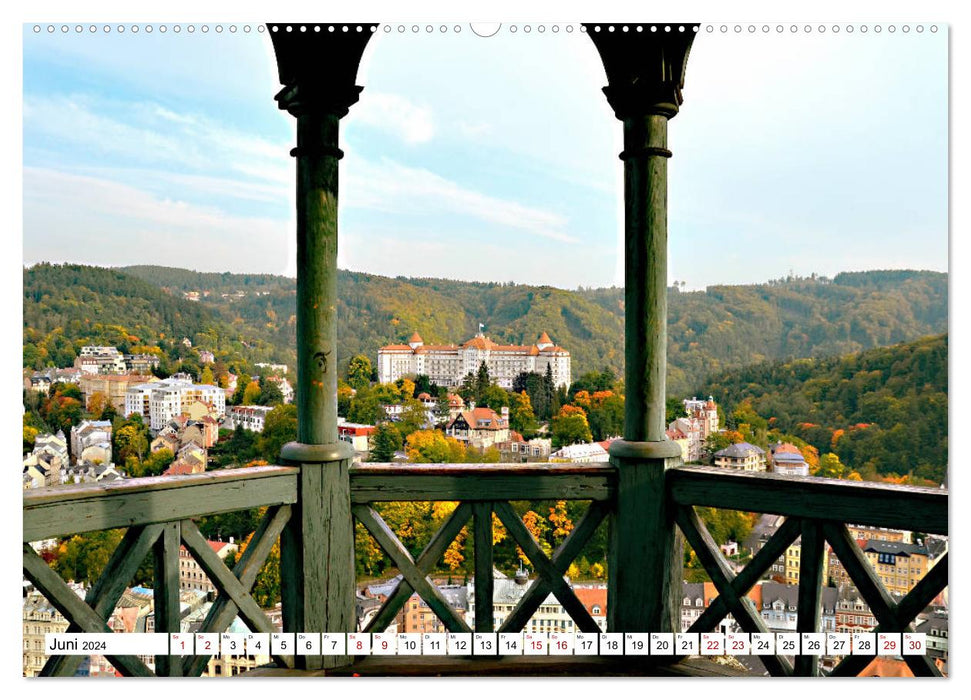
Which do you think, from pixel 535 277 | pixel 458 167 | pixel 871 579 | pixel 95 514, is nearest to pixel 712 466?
pixel 871 579

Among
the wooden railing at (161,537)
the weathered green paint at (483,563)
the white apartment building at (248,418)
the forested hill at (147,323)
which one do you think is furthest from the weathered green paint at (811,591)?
the white apartment building at (248,418)

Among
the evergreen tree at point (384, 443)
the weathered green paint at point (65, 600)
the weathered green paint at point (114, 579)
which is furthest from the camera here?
the evergreen tree at point (384, 443)

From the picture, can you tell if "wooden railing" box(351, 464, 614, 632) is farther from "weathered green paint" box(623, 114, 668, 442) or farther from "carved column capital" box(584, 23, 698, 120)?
"carved column capital" box(584, 23, 698, 120)

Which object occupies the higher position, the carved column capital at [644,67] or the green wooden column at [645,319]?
the carved column capital at [644,67]

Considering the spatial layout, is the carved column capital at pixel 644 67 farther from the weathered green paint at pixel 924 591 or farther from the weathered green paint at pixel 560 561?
the weathered green paint at pixel 924 591

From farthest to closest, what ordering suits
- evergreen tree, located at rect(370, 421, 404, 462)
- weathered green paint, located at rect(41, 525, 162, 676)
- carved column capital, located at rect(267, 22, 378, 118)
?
evergreen tree, located at rect(370, 421, 404, 462) → carved column capital, located at rect(267, 22, 378, 118) → weathered green paint, located at rect(41, 525, 162, 676)

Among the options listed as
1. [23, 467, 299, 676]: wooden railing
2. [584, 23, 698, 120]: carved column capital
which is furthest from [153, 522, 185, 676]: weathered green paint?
[584, 23, 698, 120]: carved column capital

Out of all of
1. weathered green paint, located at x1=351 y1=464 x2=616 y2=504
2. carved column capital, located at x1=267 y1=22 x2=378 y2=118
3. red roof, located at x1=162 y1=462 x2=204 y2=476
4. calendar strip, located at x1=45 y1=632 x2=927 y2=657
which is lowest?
calendar strip, located at x1=45 y1=632 x2=927 y2=657

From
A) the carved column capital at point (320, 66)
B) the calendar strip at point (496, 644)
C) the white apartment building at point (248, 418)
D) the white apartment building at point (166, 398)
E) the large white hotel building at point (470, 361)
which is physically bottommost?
the calendar strip at point (496, 644)
